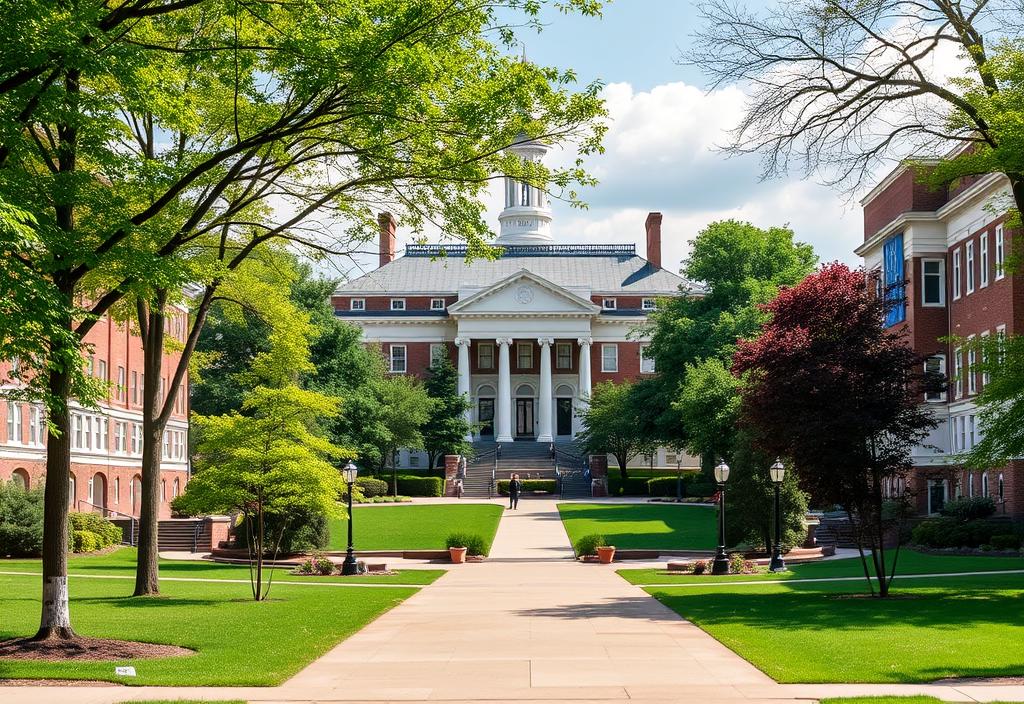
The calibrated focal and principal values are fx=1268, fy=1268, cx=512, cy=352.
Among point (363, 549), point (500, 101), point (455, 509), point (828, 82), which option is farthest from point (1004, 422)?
point (455, 509)

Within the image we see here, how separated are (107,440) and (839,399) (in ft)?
122

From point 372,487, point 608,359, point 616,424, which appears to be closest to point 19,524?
point 372,487

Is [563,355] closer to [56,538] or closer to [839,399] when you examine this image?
[839,399]

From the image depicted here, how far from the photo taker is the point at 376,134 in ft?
59.9

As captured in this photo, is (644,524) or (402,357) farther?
(402,357)

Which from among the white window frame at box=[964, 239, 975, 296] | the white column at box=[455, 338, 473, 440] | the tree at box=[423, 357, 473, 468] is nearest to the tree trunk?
the white window frame at box=[964, 239, 975, 296]

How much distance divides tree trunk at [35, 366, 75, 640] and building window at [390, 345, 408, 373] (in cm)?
7626

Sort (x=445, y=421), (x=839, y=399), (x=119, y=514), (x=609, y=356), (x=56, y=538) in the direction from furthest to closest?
(x=609, y=356), (x=445, y=421), (x=119, y=514), (x=839, y=399), (x=56, y=538)

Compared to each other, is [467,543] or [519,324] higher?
[519,324]

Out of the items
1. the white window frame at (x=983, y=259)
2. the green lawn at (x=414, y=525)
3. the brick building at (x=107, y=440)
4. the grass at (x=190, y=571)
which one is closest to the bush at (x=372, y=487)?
the green lawn at (x=414, y=525)

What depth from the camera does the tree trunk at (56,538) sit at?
1719cm

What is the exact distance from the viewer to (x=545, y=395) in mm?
90812

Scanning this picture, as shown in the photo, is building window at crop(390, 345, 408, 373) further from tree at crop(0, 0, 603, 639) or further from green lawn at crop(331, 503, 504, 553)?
tree at crop(0, 0, 603, 639)

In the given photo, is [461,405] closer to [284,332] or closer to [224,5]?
[284,332]
